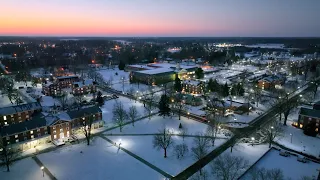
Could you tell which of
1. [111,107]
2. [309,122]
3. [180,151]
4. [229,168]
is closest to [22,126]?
[111,107]

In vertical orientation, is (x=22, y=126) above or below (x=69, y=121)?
above

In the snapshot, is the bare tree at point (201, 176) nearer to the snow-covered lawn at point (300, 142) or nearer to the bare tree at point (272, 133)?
the bare tree at point (272, 133)

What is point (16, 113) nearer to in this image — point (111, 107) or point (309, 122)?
point (111, 107)

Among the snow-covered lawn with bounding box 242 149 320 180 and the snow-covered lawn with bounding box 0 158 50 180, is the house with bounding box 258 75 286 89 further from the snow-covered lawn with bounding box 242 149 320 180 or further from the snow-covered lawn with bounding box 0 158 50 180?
the snow-covered lawn with bounding box 0 158 50 180

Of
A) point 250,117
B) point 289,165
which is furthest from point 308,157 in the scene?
point 250,117

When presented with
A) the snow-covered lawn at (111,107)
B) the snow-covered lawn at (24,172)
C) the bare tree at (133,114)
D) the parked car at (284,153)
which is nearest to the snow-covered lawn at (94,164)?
the snow-covered lawn at (24,172)

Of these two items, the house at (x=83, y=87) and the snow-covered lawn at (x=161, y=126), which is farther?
the house at (x=83, y=87)
